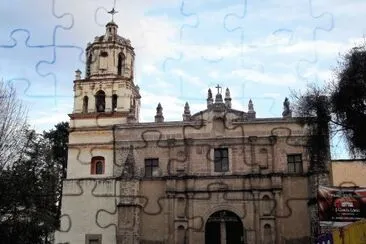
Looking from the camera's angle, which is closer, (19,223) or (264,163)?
(19,223)

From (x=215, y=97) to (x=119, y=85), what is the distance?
248 inches

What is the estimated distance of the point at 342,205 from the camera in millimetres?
22141

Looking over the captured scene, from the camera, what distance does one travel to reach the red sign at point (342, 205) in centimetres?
2186

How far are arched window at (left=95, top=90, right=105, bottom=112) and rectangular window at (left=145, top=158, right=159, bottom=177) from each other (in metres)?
4.71

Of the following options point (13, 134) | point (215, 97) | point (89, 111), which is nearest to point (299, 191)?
point (215, 97)

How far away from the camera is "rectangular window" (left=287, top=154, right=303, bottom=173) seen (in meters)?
31.0

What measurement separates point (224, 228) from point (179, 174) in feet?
14.0

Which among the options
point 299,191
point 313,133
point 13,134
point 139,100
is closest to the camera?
point 313,133

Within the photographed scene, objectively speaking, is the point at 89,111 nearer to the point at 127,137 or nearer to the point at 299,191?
the point at 127,137

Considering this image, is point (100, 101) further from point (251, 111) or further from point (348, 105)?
point (348, 105)

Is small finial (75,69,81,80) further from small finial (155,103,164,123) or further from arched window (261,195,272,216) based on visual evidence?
arched window (261,195,272,216)

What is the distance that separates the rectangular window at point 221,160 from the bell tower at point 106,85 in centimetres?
591

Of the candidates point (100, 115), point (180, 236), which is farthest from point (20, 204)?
point (100, 115)

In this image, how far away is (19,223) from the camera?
2195cm
